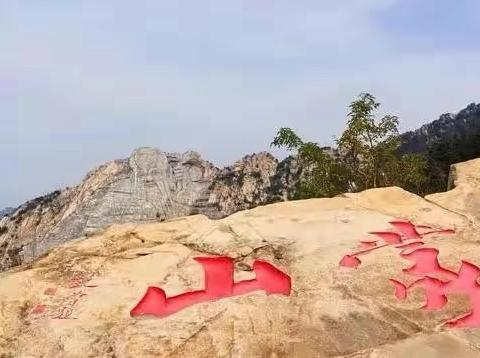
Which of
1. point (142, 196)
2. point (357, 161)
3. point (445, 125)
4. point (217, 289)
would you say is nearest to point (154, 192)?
point (142, 196)

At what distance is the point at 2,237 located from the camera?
27.5 meters

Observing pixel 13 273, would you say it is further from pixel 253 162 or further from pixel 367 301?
pixel 253 162

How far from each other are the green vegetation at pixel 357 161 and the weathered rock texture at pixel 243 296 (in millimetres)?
4565

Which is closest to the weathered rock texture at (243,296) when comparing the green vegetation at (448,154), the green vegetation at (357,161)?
the green vegetation at (357,161)

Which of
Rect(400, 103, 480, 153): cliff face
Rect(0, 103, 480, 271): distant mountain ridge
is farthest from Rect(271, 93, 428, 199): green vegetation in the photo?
Rect(400, 103, 480, 153): cliff face

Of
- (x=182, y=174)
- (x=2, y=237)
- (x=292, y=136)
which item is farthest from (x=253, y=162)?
(x=292, y=136)

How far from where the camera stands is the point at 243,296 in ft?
15.1

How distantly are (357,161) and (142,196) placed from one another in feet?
50.9

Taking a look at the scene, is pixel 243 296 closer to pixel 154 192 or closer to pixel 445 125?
pixel 154 192

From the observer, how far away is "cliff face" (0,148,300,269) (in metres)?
21.5

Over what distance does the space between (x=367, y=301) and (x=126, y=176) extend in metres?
21.3

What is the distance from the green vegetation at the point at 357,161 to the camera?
10344 millimetres

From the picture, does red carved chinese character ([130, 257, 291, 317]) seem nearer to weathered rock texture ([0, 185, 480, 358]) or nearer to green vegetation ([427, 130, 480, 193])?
weathered rock texture ([0, 185, 480, 358])

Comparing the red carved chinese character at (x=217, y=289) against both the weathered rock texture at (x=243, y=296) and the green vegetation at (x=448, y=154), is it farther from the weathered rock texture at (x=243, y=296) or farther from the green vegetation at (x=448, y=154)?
the green vegetation at (x=448, y=154)
